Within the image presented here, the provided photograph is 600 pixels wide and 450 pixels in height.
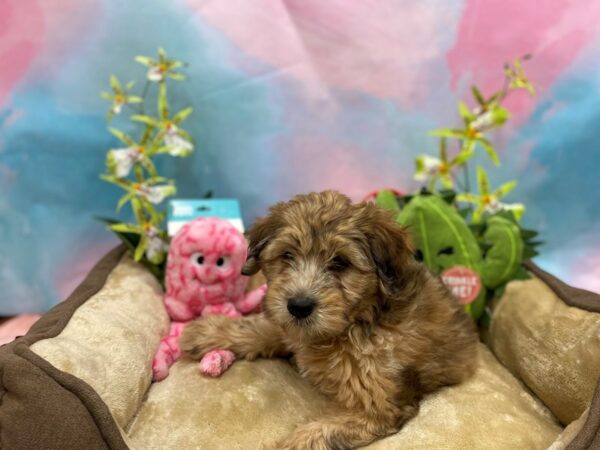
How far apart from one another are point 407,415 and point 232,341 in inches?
35.5

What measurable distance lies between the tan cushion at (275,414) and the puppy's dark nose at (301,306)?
53cm

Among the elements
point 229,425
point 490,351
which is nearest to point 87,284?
point 229,425

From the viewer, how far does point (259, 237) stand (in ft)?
8.23

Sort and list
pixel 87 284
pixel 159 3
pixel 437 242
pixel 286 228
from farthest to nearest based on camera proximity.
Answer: pixel 159 3
pixel 437 242
pixel 87 284
pixel 286 228

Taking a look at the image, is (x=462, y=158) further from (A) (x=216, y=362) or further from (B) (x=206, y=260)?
(A) (x=216, y=362)

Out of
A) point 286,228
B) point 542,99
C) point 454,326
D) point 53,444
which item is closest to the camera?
point 53,444

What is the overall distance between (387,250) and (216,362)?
97 centimetres

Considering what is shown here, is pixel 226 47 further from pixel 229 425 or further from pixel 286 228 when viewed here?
pixel 229 425

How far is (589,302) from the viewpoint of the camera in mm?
2740

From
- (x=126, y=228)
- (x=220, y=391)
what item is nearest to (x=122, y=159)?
(x=126, y=228)

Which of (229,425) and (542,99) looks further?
(542,99)

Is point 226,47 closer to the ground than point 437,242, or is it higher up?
higher up

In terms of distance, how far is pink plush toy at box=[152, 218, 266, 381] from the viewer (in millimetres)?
3039

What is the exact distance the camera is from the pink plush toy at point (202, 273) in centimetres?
304
